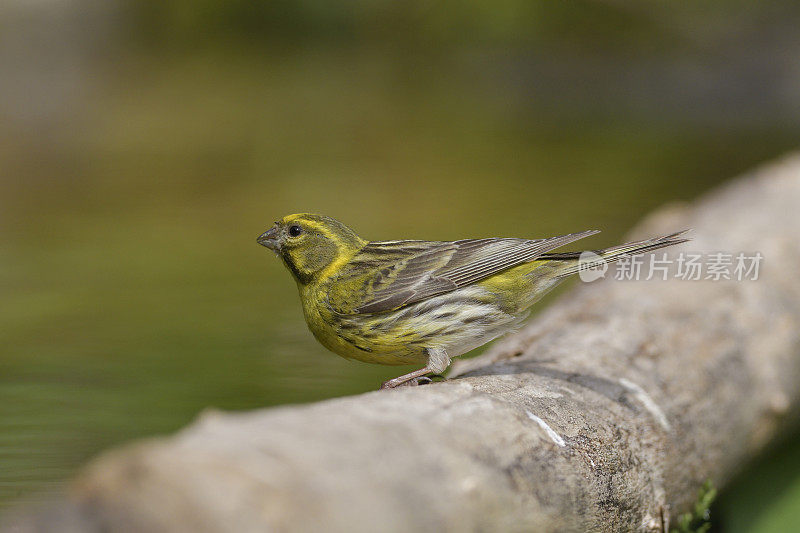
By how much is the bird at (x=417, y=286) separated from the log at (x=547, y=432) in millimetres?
246

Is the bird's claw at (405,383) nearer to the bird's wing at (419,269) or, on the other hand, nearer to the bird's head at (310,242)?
the bird's wing at (419,269)

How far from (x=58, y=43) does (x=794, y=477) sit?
23824 millimetres

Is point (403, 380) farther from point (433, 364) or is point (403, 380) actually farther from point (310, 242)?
point (310, 242)

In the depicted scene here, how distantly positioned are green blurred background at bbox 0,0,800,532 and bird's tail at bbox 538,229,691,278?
1.88 m

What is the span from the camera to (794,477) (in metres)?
6.17

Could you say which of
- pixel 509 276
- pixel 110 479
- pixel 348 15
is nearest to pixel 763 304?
pixel 509 276

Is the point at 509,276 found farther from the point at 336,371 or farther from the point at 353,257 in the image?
the point at 336,371

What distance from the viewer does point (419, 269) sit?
16.0ft

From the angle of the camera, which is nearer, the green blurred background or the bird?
the bird

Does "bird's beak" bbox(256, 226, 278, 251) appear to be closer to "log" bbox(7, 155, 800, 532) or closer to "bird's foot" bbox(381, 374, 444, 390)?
"bird's foot" bbox(381, 374, 444, 390)

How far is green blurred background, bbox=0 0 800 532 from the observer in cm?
636

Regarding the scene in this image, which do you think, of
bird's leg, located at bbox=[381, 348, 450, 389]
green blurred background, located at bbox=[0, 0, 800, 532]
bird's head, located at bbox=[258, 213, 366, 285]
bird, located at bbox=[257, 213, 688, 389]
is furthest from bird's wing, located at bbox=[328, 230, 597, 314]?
green blurred background, located at bbox=[0, 0, 800, 532]

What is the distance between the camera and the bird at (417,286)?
468cm

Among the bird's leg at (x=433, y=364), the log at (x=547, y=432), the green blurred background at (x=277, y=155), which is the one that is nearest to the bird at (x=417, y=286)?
the bird's leg at (x=433, y=364)
